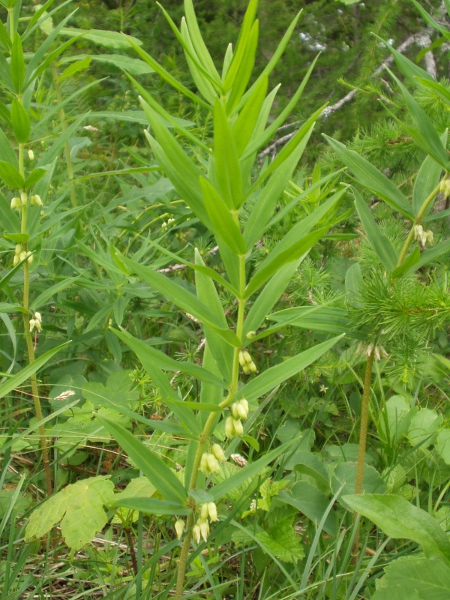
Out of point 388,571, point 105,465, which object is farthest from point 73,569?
point 388,571

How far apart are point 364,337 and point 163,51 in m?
3.04

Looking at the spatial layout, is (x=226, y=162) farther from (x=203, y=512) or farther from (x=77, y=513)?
(x=77, y=513)

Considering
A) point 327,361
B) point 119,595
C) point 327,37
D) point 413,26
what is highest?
point 413,26

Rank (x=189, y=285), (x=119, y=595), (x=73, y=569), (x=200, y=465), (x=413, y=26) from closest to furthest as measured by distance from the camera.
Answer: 1. (x=200, y=465)
2. (x=119, y=595)
3. (x=73, y=569)
4. (x=189, y=285)
5. (x=413, y=26)

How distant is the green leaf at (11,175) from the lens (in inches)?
54.6

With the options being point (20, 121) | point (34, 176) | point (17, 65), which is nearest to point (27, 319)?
point (34, 176)

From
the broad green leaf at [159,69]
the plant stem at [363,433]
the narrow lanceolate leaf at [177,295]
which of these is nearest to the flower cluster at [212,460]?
the narrow lanceolate leaf at [177,295]

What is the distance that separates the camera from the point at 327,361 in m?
1.83

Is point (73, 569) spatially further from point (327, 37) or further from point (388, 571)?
point (327, 37)

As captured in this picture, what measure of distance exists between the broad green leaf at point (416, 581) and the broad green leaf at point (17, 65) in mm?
1312

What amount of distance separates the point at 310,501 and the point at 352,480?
12 centimetres

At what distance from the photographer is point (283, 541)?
1421 millimetres

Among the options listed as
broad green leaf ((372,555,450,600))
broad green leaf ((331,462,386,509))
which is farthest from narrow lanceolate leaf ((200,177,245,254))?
broad green leaf ((331,462,386,509))

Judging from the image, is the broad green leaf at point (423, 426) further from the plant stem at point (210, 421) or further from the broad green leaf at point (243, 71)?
the broad green leaf at point (243, 71)
